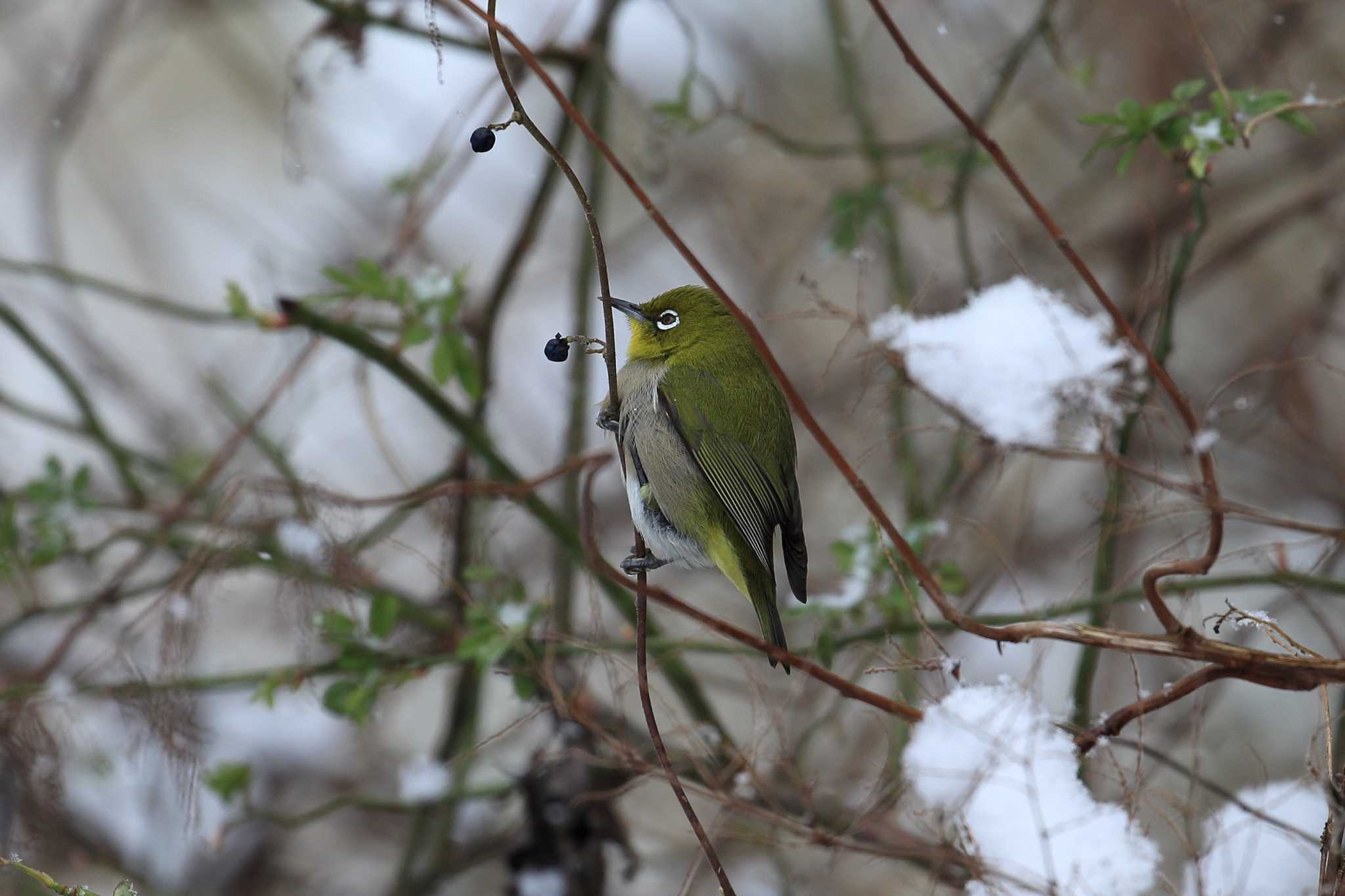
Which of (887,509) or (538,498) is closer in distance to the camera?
(538,498)

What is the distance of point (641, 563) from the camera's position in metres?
2.03

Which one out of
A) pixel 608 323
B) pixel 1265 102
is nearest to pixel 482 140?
pixel 608 323

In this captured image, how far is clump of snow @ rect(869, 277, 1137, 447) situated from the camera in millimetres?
2090

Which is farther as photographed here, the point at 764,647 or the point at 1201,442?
the point at 764,647

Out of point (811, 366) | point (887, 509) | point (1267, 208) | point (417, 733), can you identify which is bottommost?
point (417, 733)

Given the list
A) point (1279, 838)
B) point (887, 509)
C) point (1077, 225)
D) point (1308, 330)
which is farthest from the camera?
point (887, 509)

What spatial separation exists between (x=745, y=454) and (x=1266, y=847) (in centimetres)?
119

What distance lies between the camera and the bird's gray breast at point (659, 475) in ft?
8.15

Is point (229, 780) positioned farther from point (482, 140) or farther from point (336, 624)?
point (482, 140)

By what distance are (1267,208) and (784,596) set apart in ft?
9.42

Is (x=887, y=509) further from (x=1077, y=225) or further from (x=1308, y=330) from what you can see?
(x=1308, y=330)

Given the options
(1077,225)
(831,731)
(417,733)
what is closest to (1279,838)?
(831,731)

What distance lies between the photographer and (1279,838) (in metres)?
1.96

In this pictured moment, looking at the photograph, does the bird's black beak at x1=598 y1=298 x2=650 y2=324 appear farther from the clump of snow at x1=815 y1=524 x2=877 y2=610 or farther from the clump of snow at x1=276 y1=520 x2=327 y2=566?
the clump of snow at x1=276 y1=520 x2=327 y2=566
